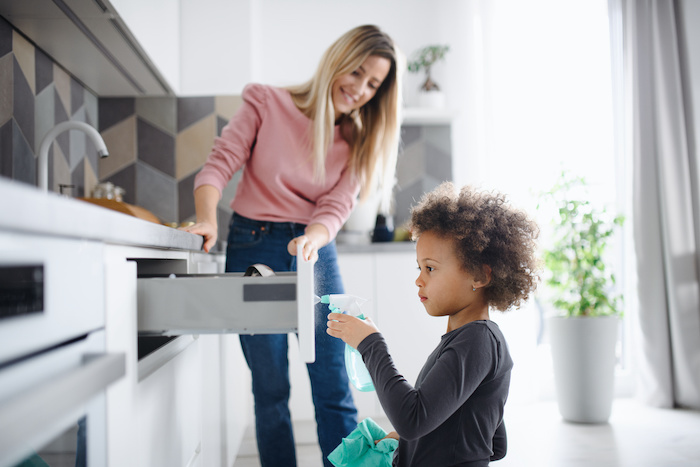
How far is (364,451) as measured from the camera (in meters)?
1.06

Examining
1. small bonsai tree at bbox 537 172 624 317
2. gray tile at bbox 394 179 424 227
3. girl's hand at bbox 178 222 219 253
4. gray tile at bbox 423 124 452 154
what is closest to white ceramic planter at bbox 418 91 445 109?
gray tile at bbox 423 124 452 154

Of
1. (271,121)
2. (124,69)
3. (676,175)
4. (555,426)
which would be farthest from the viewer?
(676,175)

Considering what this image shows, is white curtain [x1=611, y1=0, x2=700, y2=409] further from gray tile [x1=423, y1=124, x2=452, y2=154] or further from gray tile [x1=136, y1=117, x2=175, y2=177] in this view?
gray tile [x1=136, y1=117, x2=175, y2=177]

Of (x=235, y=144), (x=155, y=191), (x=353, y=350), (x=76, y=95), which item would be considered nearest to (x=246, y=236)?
(x=235, y=144)

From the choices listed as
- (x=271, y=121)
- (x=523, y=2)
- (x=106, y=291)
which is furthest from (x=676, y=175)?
(x=106, y=291)

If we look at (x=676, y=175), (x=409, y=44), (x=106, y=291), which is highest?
(x=409, y=44)

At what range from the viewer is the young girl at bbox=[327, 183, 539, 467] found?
888 mm

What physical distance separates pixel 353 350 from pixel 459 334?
0.98 feet

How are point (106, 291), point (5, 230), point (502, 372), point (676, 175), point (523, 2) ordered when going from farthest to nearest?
point (523, 2) < point (676, 175) < point (502, 372) < point (106, 291) < point (5, 230)

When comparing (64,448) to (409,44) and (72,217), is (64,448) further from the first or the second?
(409,44)

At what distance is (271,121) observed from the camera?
1.53m

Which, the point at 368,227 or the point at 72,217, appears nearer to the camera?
the point at 72,217

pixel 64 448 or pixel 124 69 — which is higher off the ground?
pixel 124 69

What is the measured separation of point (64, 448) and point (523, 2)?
3.12 meters
